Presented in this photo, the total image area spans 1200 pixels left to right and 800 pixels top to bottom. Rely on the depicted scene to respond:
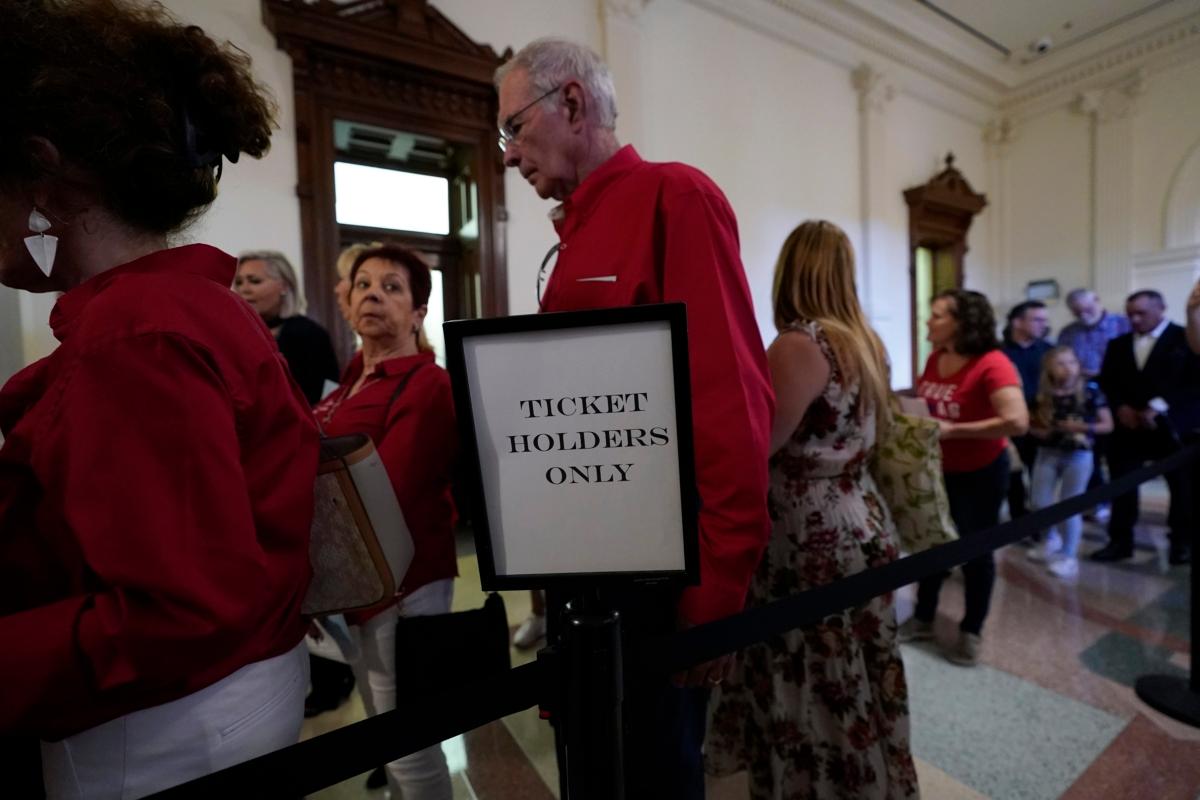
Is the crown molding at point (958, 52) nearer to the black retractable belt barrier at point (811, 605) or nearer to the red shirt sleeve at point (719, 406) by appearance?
the red shirt sleeve at point (719, 406)

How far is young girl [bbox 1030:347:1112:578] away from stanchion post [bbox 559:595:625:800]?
3.98 meters

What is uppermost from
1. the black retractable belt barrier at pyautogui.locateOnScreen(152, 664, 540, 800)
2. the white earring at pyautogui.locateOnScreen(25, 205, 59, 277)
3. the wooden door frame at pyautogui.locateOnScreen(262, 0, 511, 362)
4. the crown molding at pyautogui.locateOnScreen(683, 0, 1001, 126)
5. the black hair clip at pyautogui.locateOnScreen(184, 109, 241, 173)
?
the crown molding at pyautogui.locateOnScreen(683, 0, 1001, 126)

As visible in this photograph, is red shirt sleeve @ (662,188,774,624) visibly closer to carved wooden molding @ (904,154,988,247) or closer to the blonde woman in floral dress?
the blonde woman in floral dress

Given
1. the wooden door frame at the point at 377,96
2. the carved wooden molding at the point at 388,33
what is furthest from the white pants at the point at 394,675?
the carved wooden molding at the point at 388,33

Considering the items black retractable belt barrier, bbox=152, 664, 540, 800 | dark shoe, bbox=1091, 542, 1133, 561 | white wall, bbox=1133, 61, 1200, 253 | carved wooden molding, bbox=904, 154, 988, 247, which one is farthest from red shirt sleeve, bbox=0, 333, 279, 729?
white wall, bbox=1133, 61, 1200, 253

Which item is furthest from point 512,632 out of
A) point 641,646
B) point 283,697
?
point 641,646

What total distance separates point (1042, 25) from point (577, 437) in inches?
392

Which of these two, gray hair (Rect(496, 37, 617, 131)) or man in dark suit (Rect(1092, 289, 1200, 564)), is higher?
gray hair (Rect(496, 37, 617, 131))

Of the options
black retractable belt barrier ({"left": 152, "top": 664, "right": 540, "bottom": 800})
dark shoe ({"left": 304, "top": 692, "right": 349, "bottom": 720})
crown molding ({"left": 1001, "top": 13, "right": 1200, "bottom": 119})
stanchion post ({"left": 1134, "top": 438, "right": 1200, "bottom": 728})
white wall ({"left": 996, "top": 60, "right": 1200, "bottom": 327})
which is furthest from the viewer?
white wall ({"left": 996, "top": 60, "right": 1200, "bottom": 327})

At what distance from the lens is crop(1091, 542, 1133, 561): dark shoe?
3.65 m

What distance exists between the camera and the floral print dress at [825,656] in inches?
53.1

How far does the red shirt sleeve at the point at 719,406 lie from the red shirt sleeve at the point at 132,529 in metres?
0.60

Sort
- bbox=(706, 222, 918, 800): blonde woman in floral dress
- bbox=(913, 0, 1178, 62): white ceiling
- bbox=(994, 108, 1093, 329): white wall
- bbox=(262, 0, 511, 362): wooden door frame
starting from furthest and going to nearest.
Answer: bbox=(994, 108, 1093, 329): white wall < bbox=(913, 0, 1178, 62): white ceiling < bbox=(262, 0, 511, 362): wooden door frame < bbox=(706, 222, 918, 800): blonde woman in floral dress

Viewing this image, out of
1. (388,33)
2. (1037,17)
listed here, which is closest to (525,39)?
(388,33)
